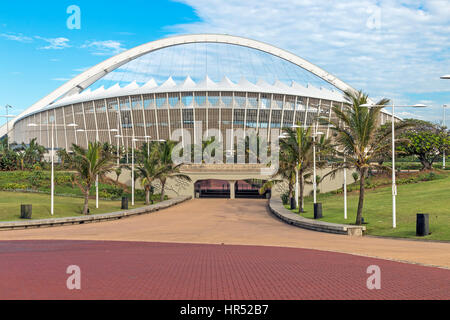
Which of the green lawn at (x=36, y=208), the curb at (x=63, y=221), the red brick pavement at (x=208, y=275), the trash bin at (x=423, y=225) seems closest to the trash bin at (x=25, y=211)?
the green lawn at (x=36, y=208)

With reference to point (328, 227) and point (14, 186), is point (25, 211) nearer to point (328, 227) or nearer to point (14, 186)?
point (328, 227)

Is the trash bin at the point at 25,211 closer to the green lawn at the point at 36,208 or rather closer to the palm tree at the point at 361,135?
the green lawn at the point at 36,208

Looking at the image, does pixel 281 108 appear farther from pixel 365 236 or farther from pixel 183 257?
pixel 183 257

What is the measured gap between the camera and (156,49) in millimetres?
98062

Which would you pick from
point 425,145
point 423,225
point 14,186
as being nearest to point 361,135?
point 423,225

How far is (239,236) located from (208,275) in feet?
39.0

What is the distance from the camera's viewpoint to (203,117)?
257 ft

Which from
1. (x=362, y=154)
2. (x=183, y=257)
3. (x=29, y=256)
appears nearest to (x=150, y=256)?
(x=183, y=257)

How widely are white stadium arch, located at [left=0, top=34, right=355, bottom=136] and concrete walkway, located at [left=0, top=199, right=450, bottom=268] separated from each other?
229 feet

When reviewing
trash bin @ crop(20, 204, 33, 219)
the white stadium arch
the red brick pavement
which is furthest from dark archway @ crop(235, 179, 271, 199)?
the red brick pavement

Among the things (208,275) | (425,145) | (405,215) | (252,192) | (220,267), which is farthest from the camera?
Result: (252,192)

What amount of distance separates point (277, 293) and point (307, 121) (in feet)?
252

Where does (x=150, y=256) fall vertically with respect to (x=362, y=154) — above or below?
below

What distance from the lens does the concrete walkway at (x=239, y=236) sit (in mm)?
16156
